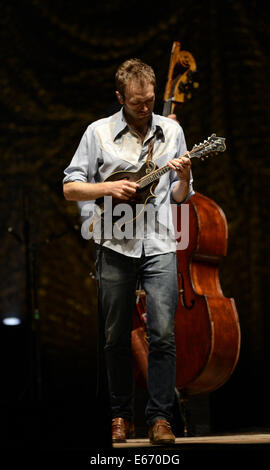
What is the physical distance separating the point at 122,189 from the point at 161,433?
2.94ft

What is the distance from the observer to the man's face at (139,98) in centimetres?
253

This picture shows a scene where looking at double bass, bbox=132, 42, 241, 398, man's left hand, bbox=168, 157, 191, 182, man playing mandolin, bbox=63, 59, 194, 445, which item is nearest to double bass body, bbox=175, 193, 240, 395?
double bass, bbox=132, 42, 241, 398

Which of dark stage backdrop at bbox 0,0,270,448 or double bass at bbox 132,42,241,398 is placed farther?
dark stage backdrop at bbox 0,0,270,448

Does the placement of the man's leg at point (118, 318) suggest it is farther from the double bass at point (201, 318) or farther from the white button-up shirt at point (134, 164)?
the double bass at point (201, 318)

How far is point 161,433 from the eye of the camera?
227 centimetres

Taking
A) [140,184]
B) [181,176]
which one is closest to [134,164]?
[140,184]

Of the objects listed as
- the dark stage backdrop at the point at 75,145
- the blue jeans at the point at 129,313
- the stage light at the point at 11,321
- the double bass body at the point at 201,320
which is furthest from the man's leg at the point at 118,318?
the stage light at the point at 11,321

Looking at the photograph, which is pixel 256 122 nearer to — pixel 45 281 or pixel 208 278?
pixel 208 278

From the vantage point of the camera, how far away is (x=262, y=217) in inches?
172

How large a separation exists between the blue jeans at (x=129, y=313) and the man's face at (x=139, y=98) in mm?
549

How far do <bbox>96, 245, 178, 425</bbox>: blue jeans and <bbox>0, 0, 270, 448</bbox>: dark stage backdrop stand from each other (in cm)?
177

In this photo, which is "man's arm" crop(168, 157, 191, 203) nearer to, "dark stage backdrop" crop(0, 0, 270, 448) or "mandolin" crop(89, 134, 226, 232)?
"mandolin" crop(89, 134, 226, 232)

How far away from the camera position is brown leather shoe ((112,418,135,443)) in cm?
246

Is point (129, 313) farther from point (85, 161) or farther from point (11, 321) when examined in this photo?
point (11, 321)
